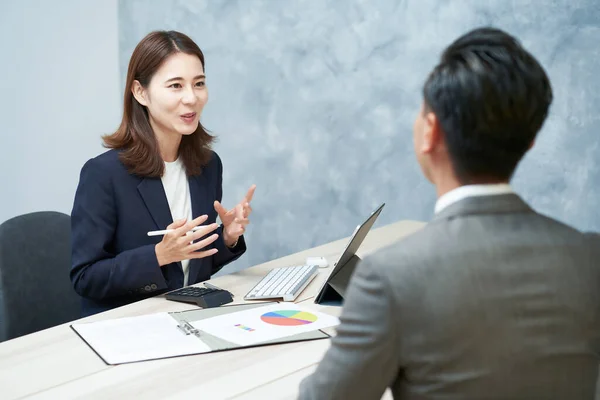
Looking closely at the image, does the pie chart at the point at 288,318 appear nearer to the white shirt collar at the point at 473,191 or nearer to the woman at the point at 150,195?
the woman at the point at 150,195

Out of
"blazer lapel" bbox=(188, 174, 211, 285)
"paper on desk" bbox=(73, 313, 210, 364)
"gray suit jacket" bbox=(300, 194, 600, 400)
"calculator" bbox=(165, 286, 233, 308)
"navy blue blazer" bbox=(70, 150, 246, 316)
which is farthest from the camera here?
"blazer lapel" bbox=(188, 174, 211, 285)

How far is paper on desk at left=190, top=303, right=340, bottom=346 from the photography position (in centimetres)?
167

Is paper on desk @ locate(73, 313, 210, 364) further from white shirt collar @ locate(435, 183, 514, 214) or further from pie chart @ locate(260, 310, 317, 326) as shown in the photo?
white shirt collar @ locate(435, 183, 514, 214)

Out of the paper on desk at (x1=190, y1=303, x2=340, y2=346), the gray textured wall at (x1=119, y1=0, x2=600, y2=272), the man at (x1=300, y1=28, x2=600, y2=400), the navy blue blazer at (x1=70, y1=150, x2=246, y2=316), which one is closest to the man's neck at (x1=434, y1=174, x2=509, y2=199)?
the man at (x1=300, y1=28, x2=600, y2=400)

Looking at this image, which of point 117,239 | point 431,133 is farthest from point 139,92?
point 431,133

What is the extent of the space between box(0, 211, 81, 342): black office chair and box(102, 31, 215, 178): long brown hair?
347mm

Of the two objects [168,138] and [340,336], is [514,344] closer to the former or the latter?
[340,336]

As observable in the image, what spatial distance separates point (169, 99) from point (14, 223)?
62 cm

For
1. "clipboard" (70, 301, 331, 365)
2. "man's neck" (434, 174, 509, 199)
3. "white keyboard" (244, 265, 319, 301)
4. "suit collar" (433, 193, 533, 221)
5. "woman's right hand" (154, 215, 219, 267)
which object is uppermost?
"man's neck" (434, 174, 509, 199)

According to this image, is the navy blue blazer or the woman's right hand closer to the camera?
the woman's right hand

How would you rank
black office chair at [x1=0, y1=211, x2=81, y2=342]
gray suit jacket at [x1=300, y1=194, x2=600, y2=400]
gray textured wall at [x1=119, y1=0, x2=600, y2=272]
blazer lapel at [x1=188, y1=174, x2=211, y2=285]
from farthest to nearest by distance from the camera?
gray textured wall at [x1=119, y1=0, x2=600, y2=272]
blazer lapel at [x1=188, y1=174, x2=211, y2=285]
black office chair at [x1=0, y1=211, x2=81, y2=342]
gray suit jacket at [x1=300, y1=194, x2=600, y2=400]

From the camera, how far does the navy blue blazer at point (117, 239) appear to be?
79.7 inches

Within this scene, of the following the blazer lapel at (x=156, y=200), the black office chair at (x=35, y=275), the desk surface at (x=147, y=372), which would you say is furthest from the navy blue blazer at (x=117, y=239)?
the desk surface at (x=147, y=372)

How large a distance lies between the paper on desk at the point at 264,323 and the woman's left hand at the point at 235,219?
44 centimetres
